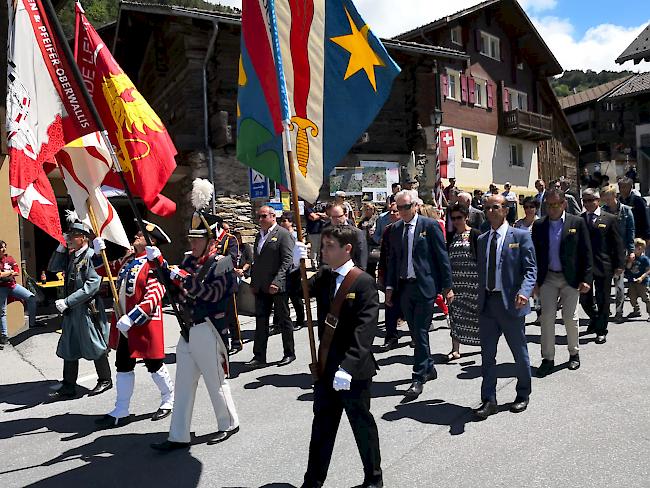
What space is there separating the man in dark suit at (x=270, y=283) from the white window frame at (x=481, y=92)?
24.3 meters

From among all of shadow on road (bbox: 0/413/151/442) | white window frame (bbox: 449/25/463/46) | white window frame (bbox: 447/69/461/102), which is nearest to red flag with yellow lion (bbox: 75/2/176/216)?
shadow on road (bbox: 0/413/151/442)

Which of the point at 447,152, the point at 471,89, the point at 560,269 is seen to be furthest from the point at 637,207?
the point at 471,89

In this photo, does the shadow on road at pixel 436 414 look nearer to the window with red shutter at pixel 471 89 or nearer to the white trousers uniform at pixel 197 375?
the white trousers uniform at pixel 197 375

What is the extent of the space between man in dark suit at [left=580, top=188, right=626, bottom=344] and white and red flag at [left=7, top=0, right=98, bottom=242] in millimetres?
5915

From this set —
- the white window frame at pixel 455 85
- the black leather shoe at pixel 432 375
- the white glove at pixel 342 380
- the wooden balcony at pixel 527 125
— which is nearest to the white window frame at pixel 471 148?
the white window frame at pixel 455 85

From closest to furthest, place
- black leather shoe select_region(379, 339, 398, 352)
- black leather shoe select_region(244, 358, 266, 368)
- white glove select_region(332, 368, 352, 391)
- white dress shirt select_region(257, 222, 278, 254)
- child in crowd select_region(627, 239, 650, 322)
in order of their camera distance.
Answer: white glove select_region(332, 368, 352, 391) → black leather shoe select_region(244, 358, 266, 368) → white dress shirt select_region(257, 222, 278, 254) → black leather shoe select_region(379, 339, 398, 352) → child in crowd select_region(627, 239, 650, 322)

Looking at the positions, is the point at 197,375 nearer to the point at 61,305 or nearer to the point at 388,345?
the point at 61,305

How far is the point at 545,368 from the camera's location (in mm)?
6527

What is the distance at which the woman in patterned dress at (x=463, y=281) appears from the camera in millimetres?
6801

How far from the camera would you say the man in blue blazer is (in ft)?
17.7

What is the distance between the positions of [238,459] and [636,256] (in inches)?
280

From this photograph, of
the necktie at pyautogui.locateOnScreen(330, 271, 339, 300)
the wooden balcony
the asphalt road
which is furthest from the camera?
the wooden balcony

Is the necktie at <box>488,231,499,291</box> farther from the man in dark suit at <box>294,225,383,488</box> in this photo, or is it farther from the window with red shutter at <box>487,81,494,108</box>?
the window with red shutter at <box>487,81,494,108</box>

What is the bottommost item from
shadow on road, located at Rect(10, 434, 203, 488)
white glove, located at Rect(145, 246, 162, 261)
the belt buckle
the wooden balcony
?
shadow on road, located at Rect(10, 434, 203, 488)
